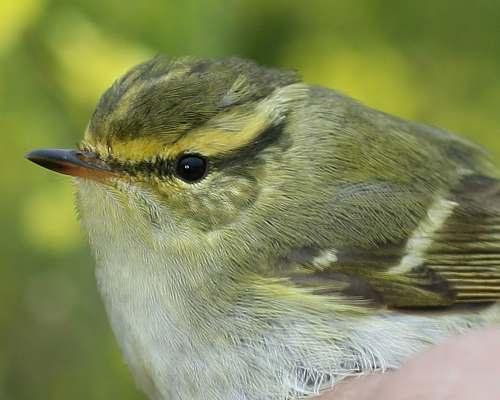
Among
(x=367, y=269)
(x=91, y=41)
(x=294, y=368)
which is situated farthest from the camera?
(x=91, y=41)

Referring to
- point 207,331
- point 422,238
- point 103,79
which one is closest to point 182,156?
point 207,331

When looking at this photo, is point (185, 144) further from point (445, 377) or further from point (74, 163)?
point (445, 377)

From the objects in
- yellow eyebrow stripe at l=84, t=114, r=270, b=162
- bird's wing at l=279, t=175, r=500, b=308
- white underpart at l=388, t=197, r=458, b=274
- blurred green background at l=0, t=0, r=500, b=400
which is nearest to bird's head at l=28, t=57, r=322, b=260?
yellow eyebrow stripe at l=84, t=114, r=270, b=162

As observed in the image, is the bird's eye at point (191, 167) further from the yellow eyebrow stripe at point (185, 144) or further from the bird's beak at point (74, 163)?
the bird's beak at point (74, 163)

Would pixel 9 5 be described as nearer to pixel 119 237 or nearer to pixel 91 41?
pixel 91 41

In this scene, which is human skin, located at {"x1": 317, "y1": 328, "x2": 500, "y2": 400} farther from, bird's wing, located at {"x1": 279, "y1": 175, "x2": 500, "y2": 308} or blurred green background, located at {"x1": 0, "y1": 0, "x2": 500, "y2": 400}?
blurred green background, located at {"x1": 0, "y1": 0, "x2": 500, "y2": 400}

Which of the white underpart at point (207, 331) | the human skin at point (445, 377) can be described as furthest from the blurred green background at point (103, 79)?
the human skin at point (445, 377)

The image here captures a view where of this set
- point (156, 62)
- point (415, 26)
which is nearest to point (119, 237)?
point (156, 62)
